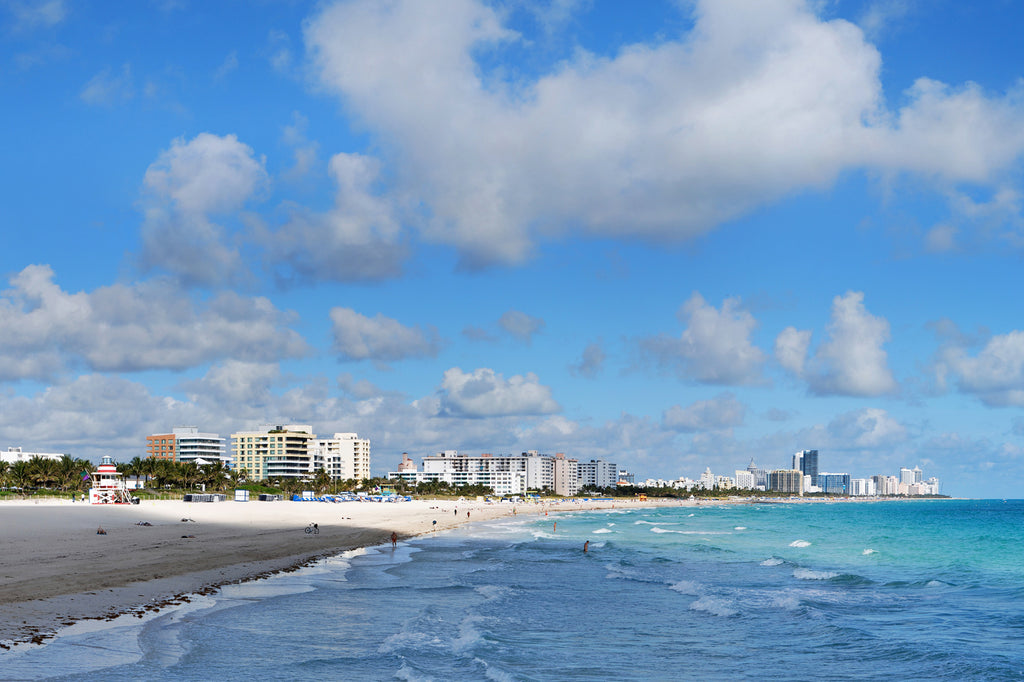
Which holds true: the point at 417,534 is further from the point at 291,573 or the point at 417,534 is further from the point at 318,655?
the point at 318,655

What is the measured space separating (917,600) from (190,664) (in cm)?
3245

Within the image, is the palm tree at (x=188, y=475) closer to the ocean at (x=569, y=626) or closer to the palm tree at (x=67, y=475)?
the palm tree at (x=67, y=475)

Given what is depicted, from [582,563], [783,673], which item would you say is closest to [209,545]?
[582,563]

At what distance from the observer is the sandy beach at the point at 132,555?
2483cm

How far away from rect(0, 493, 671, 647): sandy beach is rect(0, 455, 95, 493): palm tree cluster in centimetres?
5261

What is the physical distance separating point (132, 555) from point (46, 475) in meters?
103

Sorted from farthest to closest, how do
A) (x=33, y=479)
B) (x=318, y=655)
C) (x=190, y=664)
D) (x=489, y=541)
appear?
(x=33, y=479) → (x=489, y=541) → (x=318, y=655) → (x=190, y=664)

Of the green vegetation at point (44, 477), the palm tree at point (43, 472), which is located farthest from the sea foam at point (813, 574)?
the palm tree at point (43, 472)

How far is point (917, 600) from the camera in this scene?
121 feet

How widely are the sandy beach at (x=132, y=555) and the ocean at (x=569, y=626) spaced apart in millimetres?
1729

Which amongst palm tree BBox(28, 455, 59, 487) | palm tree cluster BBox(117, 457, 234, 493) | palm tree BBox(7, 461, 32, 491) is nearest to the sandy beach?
palm tree BBox(7, 461, 32, 491)

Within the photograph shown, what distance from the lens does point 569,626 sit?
27.9m

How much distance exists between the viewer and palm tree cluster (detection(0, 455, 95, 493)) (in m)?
124

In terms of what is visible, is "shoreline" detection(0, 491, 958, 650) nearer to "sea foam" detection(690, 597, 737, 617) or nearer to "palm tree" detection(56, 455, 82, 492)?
"sea foam" detection(690, 597, 737, 617)
